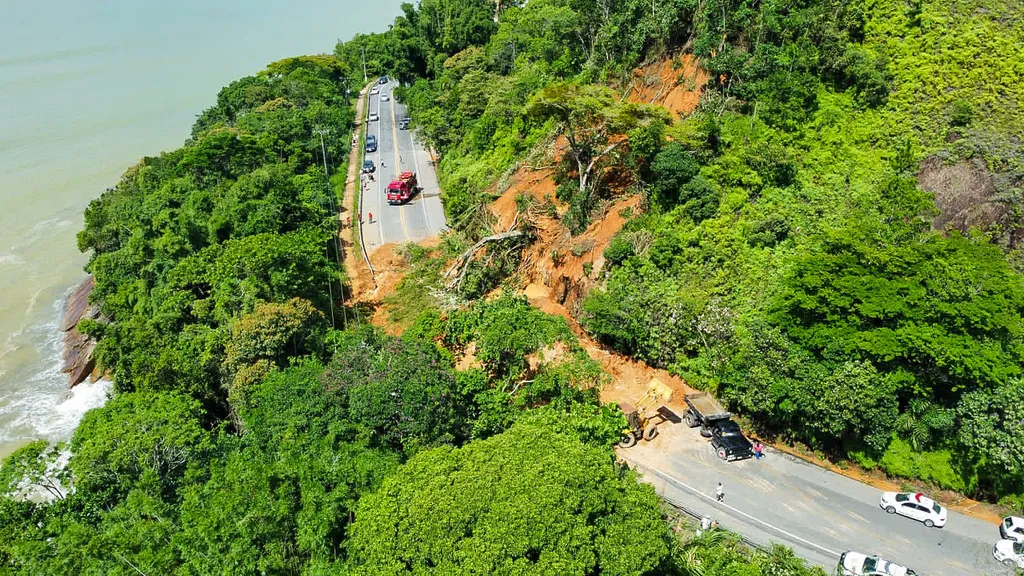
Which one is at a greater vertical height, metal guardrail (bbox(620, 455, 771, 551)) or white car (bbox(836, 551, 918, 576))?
metal guardrail (bbox(620, 455, 771, 551))

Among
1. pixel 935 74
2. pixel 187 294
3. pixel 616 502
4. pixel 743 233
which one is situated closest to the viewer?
pixel 616 502

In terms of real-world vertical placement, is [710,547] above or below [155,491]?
below

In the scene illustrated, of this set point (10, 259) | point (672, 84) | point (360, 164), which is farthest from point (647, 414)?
point (10, 259)

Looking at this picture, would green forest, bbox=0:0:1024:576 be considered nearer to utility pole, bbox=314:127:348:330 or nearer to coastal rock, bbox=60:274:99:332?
utility pole, bbox=314:127:348:330

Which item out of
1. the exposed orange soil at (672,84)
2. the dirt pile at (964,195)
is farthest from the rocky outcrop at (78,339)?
the dirt pile at (964,195)

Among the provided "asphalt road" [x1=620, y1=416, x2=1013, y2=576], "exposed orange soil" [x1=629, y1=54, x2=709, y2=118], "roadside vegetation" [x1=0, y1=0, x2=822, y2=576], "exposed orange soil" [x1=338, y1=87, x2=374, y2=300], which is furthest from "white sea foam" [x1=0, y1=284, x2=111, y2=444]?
"exposed orange soil" [x1=629, y1=54, x2=709, y2=118]

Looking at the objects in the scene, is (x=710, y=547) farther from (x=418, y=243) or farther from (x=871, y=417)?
(x=418, y=243)

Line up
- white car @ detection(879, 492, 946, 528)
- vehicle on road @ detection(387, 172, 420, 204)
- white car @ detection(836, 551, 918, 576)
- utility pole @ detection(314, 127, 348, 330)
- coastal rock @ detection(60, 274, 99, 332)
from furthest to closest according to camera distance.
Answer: vehicle on road @ detection(387, 172, 420, 204), coastal rock @ detection(60, 274, 99, 332), utility pole @ detection(314, 127, 348, 330), white car @ detection(879, 492, 946, 528), white car @ detection(836, 551, 918, 576)

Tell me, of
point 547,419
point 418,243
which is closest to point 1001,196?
point 547,419

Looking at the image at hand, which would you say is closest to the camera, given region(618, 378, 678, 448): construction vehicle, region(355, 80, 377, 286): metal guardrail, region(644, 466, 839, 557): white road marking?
region(644, 466, 839, 557): white road marking
